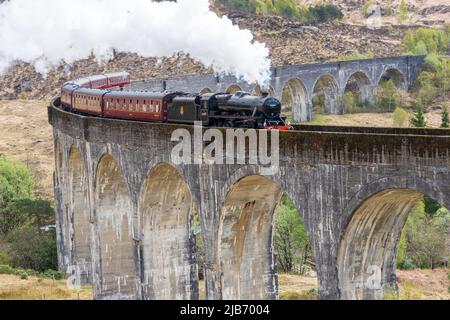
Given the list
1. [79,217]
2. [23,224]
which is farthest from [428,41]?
[79,217]

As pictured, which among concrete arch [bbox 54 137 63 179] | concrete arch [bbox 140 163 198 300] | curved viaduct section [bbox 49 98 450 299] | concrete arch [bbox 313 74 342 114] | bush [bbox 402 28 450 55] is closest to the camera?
curved viaduct section [bbox 49 98 450 299]

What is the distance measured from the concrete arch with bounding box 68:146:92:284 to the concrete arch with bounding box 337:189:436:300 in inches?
715

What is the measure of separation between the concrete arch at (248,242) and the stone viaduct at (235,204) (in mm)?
34

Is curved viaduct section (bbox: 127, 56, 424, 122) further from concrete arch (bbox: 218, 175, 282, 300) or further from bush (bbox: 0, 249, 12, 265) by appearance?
concrete arch (bbox: 218, 175, 282, 300)

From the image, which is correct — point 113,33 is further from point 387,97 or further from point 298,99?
point 387,97

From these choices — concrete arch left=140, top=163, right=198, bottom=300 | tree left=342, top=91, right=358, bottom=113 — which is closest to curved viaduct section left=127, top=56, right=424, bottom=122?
tree left=342, top=91, right=358, bottom=113

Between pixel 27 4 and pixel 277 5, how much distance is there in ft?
171

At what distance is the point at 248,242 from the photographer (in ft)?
71.0

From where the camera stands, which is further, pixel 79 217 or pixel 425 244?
pixel 425 244

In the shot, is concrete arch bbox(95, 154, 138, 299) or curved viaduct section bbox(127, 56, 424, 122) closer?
concrete arch bbox(95, 154, 138, 299)

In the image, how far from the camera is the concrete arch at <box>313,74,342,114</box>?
7850 cm

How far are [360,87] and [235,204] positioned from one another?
65539mm
